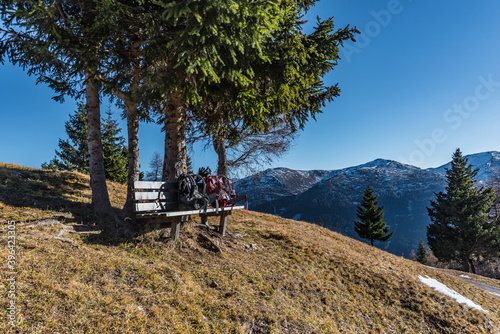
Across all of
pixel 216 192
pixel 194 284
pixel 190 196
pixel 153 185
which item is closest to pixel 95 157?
pixel 153 185

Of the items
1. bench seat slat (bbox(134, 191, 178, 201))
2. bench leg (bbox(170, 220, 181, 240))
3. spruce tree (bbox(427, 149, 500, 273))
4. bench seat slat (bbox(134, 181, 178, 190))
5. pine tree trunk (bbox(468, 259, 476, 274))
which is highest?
bench seat slat (bbox(134, 181, 178, 190))

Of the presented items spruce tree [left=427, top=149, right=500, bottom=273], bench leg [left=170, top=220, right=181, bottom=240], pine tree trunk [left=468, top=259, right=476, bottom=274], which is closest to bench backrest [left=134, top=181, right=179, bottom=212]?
bench leg [left=170, top=220, right=181, bottom=240]

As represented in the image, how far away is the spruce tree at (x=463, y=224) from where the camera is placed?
27500mm

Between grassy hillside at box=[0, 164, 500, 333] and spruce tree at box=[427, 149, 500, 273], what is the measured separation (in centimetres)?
2631

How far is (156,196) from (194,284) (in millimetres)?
2251

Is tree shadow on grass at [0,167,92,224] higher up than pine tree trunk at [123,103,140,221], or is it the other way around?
pine tree trunk at [123,103,140,221]

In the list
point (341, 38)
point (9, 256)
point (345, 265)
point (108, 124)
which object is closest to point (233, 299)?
point (9, 256)

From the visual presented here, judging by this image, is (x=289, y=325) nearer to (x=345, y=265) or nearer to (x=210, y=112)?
(x=345, y=265)

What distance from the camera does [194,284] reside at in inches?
165

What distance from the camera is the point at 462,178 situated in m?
30.7

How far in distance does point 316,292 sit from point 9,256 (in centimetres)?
567

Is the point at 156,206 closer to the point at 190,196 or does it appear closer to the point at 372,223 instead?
the point at 190,196

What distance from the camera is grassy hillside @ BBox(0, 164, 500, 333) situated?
294cm

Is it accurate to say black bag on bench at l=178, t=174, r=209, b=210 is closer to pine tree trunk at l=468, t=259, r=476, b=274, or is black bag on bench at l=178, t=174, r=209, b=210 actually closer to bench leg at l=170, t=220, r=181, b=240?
bench leg at l=170, t=220, r=181, b=240
